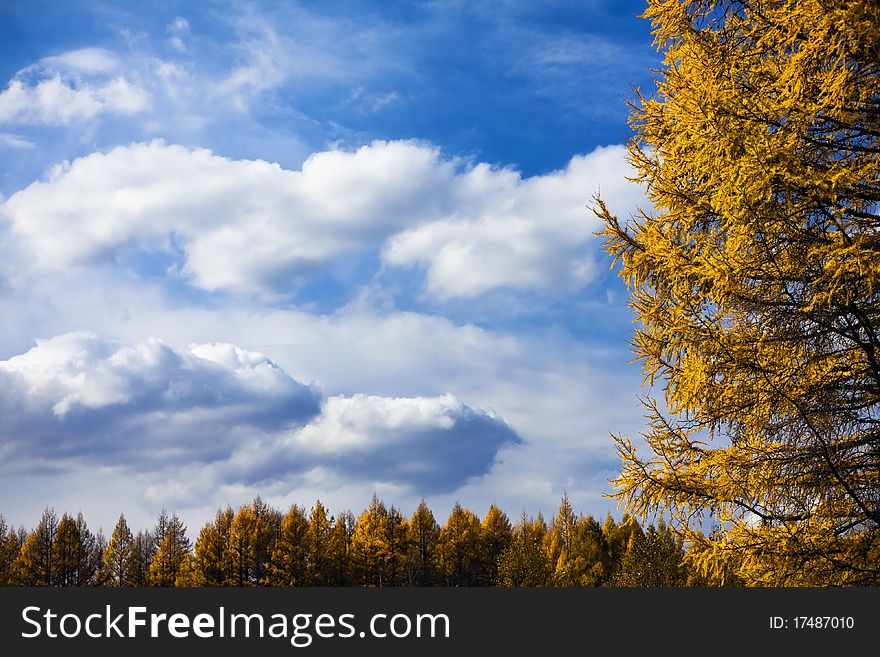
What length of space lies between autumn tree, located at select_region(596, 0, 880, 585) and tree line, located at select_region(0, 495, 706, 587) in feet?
143

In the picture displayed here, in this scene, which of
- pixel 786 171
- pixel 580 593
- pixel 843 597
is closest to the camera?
pixel 580 593

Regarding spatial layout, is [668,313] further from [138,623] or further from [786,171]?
[138,623]

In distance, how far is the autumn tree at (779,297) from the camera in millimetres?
9672

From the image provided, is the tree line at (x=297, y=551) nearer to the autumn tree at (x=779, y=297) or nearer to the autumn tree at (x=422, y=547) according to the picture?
the autumn tree at (x=422, y=547)

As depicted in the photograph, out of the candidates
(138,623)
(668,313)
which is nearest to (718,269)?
(668,313)

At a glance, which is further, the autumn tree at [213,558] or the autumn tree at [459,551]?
the autumn tree at [459,551]

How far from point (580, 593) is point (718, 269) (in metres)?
4.49

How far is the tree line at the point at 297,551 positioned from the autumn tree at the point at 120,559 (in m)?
0.08

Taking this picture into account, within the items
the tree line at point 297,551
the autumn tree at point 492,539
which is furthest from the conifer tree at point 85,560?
the autumn tree at point 492,539

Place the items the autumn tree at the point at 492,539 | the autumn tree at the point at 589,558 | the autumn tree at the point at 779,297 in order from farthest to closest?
the autumn tree at the point at 492,539
the autumn tree at the point at 589,558
the autumn tree at the point at 779,297

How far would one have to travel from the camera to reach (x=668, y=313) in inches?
437

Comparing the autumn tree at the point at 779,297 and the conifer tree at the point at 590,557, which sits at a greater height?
the autumn tree at the point at 779,297

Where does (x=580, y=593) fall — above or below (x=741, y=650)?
above

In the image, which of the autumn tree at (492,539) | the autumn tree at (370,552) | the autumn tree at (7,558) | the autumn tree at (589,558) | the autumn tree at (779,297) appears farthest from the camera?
the autumn tree at (492,539)
